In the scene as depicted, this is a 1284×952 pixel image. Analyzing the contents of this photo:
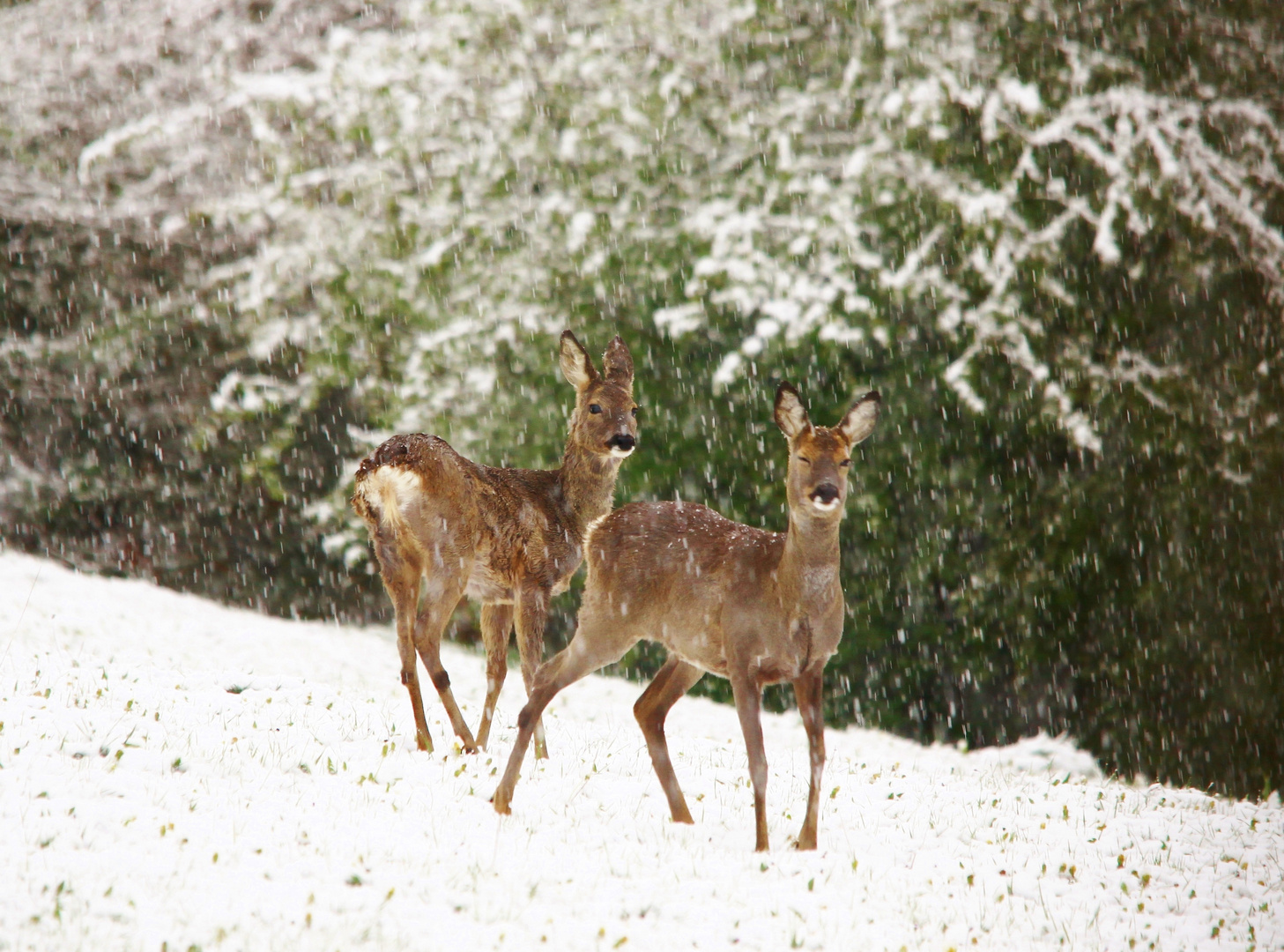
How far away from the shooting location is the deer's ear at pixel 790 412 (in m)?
6.40

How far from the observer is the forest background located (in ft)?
40.8

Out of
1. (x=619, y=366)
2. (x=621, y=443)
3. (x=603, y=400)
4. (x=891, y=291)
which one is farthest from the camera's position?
(x=891, y=291)

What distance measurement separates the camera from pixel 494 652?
8.37 m

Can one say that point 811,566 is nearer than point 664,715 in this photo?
Yes

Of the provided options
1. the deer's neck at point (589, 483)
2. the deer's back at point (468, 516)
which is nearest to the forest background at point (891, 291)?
the deer's neck at point (589, 483)

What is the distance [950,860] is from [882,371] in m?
7.01

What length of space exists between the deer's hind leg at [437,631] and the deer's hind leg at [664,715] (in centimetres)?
134

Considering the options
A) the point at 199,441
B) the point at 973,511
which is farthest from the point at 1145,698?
the point at 199,441

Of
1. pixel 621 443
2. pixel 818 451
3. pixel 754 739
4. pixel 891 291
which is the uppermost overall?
pixel 818 451

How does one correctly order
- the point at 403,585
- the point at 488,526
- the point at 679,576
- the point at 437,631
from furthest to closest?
the point at 488,526
the point at 403,585
the point at 437,631
the point at 679,576

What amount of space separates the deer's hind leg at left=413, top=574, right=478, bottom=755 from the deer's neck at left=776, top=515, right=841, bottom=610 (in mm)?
2361

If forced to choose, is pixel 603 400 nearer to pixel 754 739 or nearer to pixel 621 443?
pixel 621 443

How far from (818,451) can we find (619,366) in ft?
9.25

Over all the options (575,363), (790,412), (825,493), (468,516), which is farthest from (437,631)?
(825,493)
